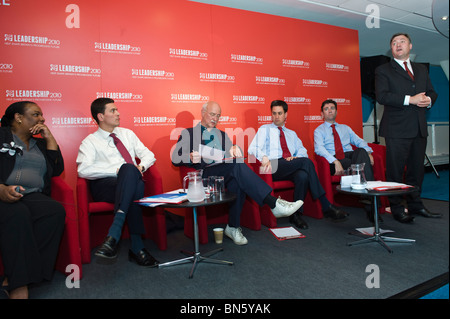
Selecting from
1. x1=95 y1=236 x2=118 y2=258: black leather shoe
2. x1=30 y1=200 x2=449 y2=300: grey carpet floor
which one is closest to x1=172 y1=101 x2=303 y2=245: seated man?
x1=30 y1=200 x2=449 y2=300: grey carpet floor

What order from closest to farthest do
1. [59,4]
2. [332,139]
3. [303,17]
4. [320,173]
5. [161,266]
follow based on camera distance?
[161,266] → [59,4] → [320,173] → [332,139] → [303,17]

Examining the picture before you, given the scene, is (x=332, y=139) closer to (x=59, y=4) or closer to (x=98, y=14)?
(x=98, y=14)

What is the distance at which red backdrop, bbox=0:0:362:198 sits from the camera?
280cm

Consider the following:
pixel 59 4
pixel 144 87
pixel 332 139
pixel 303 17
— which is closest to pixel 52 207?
pixel 144 87

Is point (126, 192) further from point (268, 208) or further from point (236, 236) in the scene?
point (268, 208)

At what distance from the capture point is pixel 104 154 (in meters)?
2.58

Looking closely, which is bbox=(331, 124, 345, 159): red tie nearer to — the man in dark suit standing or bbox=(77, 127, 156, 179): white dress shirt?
the man in dark suit standing

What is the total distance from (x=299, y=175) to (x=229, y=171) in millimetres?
858

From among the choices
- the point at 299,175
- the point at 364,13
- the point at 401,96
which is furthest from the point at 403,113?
the point at 364,13

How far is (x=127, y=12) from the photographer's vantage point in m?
3.16

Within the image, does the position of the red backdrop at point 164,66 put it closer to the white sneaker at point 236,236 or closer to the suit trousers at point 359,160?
the suit trousers at point 359,160

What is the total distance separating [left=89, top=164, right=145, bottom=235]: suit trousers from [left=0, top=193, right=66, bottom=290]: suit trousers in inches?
14.8

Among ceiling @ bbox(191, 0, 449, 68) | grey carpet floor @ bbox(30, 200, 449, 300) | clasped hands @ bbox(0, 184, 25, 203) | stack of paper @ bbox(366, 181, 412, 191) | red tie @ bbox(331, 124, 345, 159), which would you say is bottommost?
grey carpet floor @ bbox(30, 200, 449, 300)

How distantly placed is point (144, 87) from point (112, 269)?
6.13 ft
